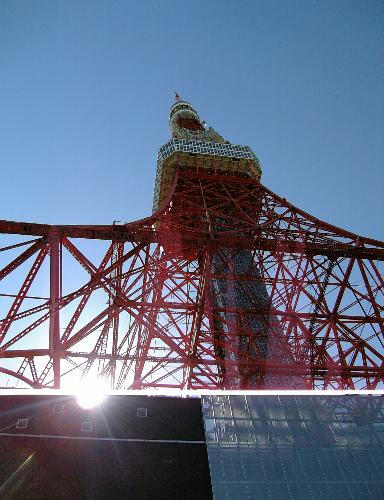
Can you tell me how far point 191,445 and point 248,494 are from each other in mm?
2011

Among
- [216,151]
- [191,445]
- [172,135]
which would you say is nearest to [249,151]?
[216,151]

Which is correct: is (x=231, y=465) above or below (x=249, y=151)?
below

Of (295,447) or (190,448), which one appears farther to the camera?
(295,447)

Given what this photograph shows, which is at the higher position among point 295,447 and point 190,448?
point 295,447

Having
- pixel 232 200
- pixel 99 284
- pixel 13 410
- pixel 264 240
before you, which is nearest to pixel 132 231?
pixel 99 284

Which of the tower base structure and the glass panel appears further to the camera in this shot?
the glass panel

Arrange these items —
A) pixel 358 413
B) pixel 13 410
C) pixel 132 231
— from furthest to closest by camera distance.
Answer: pixel 358 413 < pixel 132 231 < pixel 13 410

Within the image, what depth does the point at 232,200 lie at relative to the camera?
74.2 feet

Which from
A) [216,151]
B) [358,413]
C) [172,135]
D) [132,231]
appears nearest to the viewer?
[132,231]

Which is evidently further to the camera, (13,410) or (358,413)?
(358,413)

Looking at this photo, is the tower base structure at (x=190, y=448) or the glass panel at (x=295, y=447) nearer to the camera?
the tower base structure at (x=190, y=448)

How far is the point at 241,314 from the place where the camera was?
634 inches

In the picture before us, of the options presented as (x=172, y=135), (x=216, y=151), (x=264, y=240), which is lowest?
(x=264, y=240)

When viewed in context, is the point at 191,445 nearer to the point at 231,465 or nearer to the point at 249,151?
the point at 231,465
